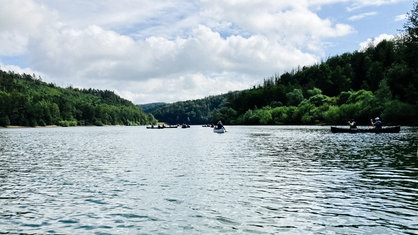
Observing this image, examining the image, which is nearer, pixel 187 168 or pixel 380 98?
pixel 187 168

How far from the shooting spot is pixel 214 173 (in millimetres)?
31578

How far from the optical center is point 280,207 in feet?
62.5

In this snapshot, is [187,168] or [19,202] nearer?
[19,202]

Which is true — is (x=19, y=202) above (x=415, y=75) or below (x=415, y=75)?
below

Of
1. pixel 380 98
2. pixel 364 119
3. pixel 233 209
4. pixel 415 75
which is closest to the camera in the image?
pixel 233 209

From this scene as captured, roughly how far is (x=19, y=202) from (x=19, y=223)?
4574 millimetres

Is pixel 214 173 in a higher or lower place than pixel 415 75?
lower

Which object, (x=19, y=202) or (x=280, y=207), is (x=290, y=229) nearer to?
(x=280, y=207)

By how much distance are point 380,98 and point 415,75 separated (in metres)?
13.6

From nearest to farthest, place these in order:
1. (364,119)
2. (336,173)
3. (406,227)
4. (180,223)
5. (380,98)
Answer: (406,227) → (180,223) → (336,173) → (380,98) → (364,119)

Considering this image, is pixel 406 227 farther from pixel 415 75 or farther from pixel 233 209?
pixel 415 75

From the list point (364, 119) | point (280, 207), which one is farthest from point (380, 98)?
point (280, 207)

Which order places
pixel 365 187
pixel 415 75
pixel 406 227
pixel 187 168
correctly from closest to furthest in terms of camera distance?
pixel 406 227 → pixel 365 187 → pixel 187 168 → pixel 415 75

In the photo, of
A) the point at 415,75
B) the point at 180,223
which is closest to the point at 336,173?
the point at 180,223
